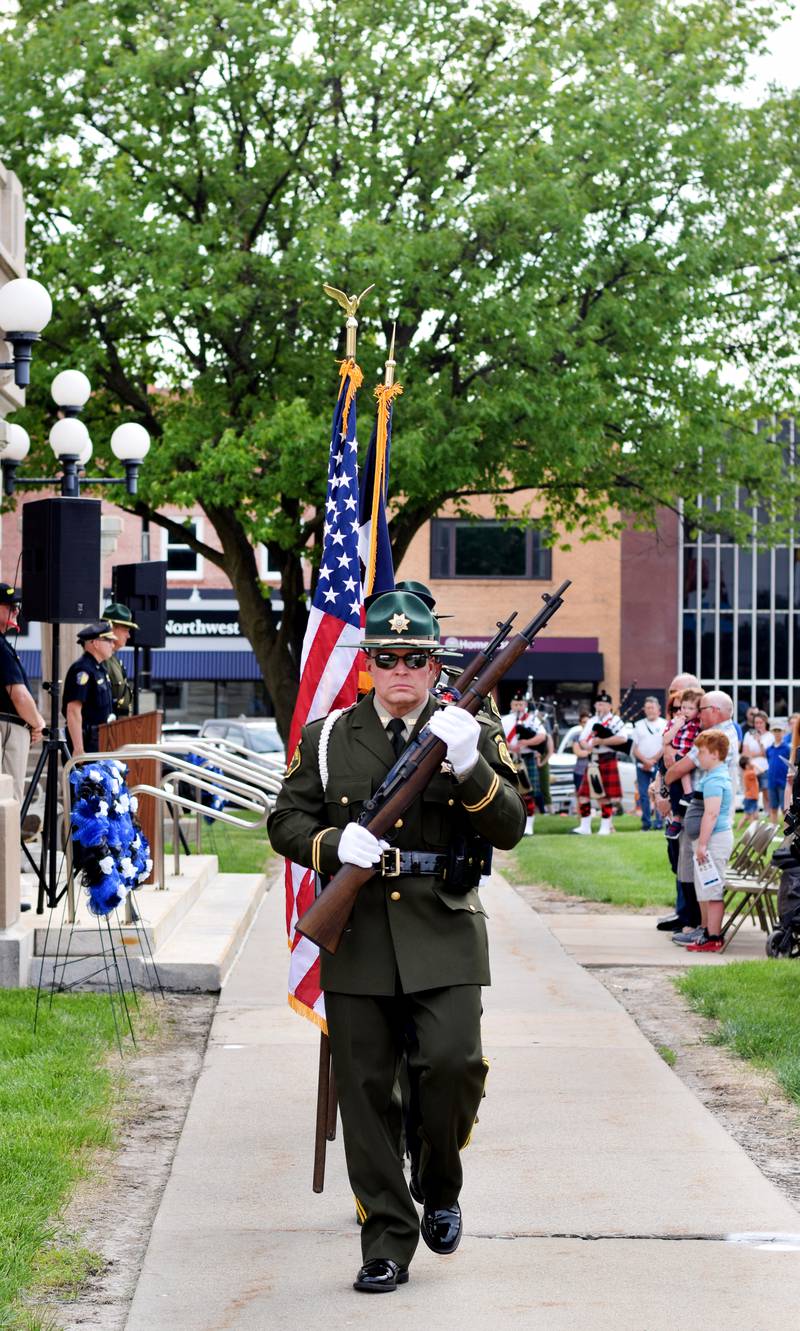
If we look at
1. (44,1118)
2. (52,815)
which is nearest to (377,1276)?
(44,1118)

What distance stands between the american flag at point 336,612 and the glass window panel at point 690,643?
44145mm

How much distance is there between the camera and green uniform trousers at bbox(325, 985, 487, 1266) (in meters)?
5.08

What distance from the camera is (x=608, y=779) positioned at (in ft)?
74.1

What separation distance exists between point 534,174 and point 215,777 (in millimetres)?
13220

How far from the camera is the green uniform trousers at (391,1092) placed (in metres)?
5.08

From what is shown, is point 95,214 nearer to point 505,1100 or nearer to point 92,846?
point 92,846

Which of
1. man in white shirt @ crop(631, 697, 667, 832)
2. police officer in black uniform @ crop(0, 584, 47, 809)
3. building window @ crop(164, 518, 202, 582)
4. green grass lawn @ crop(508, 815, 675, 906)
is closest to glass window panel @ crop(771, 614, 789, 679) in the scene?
building window @ crop(164, 518, 202, 582)

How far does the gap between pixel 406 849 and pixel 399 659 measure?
0.55m

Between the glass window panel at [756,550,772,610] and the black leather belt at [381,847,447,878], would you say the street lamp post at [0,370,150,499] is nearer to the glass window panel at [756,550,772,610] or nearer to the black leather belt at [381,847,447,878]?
the black leather belt at [381,847,447,878]

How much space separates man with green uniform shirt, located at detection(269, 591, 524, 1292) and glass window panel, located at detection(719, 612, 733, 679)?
47.0 metres

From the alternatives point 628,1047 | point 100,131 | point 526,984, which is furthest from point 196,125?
point 628,1047

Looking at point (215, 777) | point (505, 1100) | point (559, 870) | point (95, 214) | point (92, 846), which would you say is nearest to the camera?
point (505, 1100)

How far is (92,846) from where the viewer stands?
28.7 feet

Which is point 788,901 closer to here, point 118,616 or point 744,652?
point 118,616
